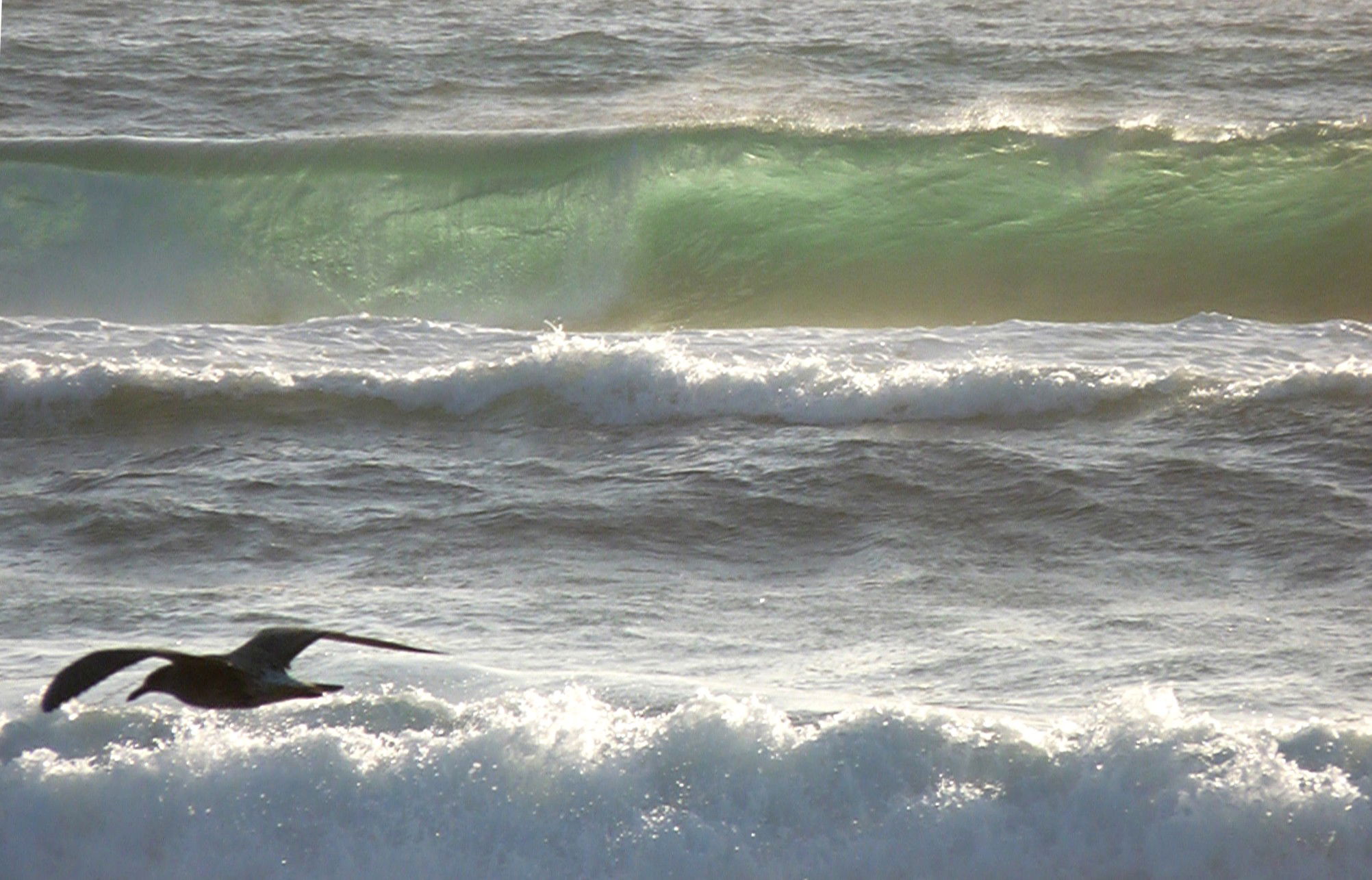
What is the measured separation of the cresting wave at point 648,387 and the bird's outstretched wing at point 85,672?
208 inches

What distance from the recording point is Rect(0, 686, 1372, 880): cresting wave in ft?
18.9

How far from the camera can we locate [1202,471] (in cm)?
880

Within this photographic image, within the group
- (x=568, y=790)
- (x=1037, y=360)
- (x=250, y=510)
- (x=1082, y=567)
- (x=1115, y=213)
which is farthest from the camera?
(x=1115, y=213)

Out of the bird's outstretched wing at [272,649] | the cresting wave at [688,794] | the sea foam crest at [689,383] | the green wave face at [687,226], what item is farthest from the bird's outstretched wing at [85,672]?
the green wave face at [687,226]

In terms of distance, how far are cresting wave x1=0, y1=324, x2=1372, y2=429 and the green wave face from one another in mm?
3030

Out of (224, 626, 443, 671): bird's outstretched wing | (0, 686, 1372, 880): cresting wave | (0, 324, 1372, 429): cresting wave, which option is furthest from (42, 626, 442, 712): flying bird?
(0, 324, 1372, 429): cresting wave

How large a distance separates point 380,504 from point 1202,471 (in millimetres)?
3834

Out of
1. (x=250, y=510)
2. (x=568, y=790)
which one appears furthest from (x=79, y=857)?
(x=250, y=510)

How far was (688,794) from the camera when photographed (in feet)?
19.7

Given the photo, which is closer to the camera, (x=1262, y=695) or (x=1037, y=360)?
(x=1262, y=695)

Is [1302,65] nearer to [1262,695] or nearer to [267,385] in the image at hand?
[267,385]

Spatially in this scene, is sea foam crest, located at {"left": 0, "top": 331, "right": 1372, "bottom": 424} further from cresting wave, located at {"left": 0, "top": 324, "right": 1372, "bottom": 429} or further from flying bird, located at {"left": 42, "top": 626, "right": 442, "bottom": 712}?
flying bird, located at {"left": 42, "top": 626, "right": 442, "bottom": 712}

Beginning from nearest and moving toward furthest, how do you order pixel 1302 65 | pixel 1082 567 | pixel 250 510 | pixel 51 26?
pixel 1082 567 → pixel 250 510 → pixel 1302 65 → pixel 51 26

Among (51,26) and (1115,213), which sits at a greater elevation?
(51,26)
